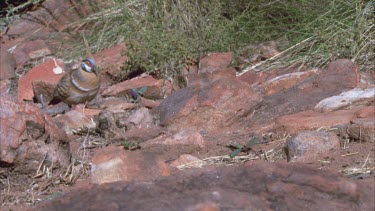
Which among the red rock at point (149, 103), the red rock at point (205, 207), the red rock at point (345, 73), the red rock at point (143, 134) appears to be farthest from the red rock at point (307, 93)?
the red rock at point (205, 207)

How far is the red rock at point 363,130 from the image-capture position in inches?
141

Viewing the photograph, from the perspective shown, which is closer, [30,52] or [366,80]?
[366,80]

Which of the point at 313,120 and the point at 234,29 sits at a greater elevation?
the point at 313,120

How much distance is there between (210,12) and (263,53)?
0.89 meters

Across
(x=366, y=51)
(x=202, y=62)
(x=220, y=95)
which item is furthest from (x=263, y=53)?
(x=220, y=95)

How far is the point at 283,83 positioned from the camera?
17.6 feet

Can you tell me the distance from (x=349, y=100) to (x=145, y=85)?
2.64 meters

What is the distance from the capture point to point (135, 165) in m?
3.14

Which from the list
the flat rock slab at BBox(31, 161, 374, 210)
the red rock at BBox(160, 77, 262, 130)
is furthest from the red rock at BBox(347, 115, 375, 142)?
the red rock at BBox(160, 77, 262, 130)

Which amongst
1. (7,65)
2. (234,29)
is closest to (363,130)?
(234,29)

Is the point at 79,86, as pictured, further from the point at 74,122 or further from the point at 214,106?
the point at 214,106

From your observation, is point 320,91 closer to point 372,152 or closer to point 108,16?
point 372,152

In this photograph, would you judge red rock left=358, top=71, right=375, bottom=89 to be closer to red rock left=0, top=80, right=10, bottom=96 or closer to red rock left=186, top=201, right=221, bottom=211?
red rock left=186, top=201, right=221, bottom=211

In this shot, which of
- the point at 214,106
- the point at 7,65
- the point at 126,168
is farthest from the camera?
the point at 7,65
